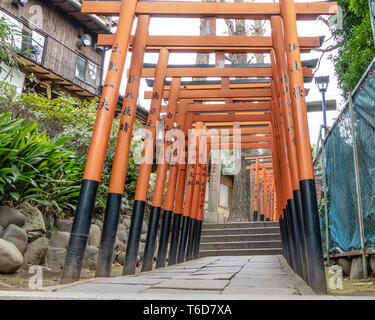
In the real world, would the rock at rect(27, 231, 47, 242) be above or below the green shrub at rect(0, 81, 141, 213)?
below

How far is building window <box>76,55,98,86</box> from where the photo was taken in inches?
635

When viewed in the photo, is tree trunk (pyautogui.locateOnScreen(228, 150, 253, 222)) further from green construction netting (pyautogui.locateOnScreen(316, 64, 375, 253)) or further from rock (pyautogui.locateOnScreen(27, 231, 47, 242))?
rock (pyautogui.locateOnScreen(27, 231, 47, 242))

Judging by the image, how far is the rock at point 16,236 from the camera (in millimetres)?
3926

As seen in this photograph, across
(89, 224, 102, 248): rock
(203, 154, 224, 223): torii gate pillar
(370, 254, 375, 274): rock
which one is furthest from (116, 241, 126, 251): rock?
(203, 154, 224, 223): torii gate pillar

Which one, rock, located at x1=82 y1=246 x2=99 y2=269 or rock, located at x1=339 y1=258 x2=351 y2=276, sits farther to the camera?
rock, located at x1=82 y1=246 x2=99 y2=269

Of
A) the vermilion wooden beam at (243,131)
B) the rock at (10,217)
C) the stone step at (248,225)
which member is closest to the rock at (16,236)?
the rock at (10,217)

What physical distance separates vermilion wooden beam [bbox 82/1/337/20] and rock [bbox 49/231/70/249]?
3.07 m

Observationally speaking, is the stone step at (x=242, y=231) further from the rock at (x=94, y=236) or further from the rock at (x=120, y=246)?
the rock at (x=94, y=236)

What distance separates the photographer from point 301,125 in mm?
3195

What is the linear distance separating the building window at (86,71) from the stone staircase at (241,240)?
10.1 meters
